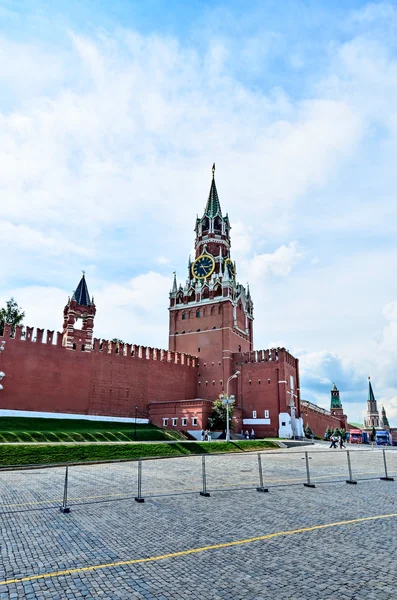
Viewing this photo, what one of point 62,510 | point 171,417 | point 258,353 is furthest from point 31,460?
point 258,353

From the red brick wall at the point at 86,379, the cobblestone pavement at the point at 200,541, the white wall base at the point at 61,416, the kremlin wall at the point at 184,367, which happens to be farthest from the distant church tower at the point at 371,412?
the cobblestone pavement at the point at 200,541

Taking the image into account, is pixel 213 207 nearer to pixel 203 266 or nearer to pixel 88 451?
pixel 203 266

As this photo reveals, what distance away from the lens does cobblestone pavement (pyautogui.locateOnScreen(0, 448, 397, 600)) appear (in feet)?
18.0

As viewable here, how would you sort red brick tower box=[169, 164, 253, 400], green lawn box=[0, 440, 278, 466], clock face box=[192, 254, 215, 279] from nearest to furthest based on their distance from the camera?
1. green lawn box=[0, 440, 278, 466]
2. red brick tower box=[169, 164, 253, 400]
3. clock face box=[192, 254, 215, 279]

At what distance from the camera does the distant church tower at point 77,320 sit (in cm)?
4122

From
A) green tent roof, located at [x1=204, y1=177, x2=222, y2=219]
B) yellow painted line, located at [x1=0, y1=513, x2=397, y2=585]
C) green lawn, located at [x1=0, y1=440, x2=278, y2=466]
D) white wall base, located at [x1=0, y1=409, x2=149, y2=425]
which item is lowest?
yellow painted line, located at [x1=0, y1=513, x2=397, y2=585]

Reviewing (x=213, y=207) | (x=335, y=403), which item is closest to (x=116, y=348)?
(x=213, y=207)

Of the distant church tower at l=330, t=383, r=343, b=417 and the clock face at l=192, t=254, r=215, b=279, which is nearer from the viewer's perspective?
the clock face at l=192, t=254, r=215, b=279

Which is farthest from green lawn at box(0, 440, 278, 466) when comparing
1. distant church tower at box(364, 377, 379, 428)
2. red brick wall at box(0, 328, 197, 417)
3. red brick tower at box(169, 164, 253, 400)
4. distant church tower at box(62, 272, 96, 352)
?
distant church tower at box(364, 377, 379, 428)

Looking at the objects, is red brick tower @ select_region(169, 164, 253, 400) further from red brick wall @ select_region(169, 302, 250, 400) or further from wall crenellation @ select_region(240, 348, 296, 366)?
wall crenellation @ select_region(240, 348, 296, 366)

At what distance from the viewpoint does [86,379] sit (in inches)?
1615

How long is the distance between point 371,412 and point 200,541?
386ft

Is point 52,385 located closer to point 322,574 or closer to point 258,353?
point 258,353

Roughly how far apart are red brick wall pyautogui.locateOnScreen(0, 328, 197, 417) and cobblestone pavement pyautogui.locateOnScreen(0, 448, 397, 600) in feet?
79.2
